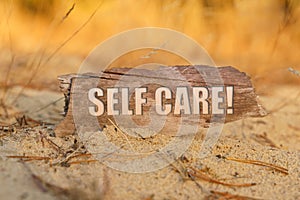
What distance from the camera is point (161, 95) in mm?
1149

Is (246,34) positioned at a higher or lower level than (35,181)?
higher

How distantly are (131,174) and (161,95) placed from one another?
0.83ft

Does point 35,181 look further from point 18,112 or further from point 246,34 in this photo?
point 246,34

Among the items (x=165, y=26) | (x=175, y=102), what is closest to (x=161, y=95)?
(x=175, y=102)

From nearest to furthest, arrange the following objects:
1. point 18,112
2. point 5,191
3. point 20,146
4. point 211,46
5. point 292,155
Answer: point 5,191, point 20,146, point 292,155, point 18,112, point 211,46

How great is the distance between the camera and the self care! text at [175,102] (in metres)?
1.13

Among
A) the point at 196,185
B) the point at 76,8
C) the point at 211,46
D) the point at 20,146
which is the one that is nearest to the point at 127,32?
the point at 76,8

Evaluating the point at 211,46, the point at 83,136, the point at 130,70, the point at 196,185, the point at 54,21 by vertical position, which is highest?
the point at 54,21

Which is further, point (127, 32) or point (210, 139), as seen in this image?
point (127, 32)

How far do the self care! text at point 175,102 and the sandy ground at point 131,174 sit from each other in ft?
0.21

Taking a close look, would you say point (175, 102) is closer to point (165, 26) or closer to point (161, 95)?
point (161, 95)

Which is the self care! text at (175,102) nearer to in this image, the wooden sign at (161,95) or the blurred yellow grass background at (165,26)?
the wooden sign at (161,95)

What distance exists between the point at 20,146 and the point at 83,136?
0.52 feet

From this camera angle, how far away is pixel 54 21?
227 centimetres
